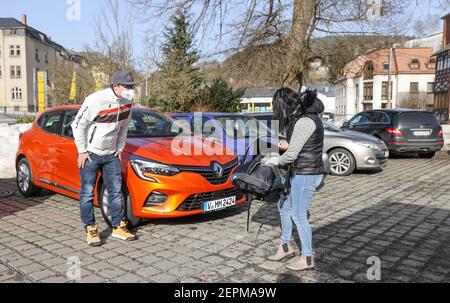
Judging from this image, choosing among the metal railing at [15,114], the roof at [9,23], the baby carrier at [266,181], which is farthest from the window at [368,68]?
the roof at [9,23]

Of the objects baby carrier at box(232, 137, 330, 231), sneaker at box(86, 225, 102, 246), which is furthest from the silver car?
sneaker at box(86, 225, 102, 246)

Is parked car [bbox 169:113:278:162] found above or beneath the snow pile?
above

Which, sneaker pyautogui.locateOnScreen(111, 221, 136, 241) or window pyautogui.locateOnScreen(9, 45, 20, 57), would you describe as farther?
window pyautogui.locateOnScreen(9, 45, 20, 57)

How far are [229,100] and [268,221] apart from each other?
1346 cm

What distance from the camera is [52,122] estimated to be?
21.5 feet

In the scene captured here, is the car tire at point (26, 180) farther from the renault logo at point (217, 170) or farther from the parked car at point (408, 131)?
the parked car at point (408, 131)

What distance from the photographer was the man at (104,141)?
453cm

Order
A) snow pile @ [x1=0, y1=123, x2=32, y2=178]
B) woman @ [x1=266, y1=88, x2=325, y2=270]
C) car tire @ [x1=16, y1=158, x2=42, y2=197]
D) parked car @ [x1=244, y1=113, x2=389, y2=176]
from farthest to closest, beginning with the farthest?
parked car @ [x1=244, y1=113, x2=389, y2=176]
snow pile @ [x1=0, y1=123, x2=32, y2=178]
car tire @ [x1=16, y1=158, x2=42, y2=197]
woman @ [x1=266, y1=88, x2=325, y2=270]

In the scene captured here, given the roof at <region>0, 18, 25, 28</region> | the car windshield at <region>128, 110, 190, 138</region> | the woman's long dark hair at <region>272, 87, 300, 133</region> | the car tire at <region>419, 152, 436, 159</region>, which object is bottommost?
the car tire at <region>419, 152, 436, 159</region>

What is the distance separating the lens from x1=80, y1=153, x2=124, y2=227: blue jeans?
4.65 metres

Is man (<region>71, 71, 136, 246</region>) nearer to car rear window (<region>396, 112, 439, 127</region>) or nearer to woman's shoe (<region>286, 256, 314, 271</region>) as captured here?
woman's shoe (<region>286, 256, 314, 271</region>)

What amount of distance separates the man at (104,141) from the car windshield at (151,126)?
108 centimetres

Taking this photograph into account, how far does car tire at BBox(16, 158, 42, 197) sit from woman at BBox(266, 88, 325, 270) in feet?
15.6
